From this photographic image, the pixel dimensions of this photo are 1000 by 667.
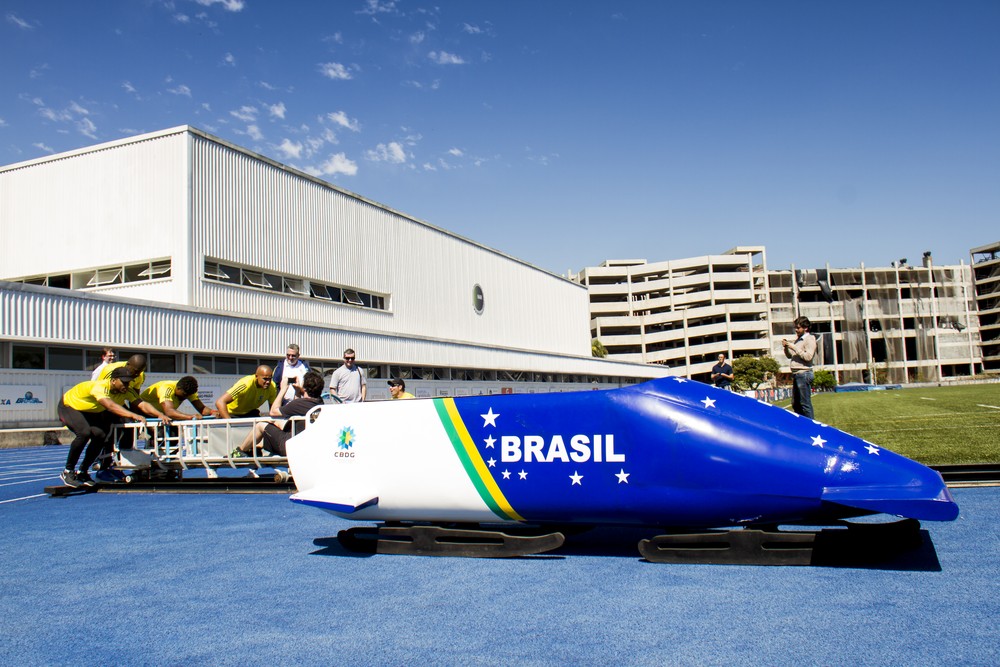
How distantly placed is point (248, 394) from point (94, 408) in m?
2.06

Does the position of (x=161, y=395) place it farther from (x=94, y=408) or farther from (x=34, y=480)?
(x=34, y=480)

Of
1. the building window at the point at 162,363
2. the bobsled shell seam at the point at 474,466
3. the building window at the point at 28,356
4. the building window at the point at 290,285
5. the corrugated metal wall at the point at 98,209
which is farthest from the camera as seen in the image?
the building window at the point at 290,285

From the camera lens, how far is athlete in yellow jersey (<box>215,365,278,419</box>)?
10.3 m

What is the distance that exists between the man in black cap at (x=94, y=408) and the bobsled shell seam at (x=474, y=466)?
613 cm

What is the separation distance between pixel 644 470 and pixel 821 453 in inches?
46.7

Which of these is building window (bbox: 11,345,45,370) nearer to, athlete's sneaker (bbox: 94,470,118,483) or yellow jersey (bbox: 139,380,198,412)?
athlete's sneaker (bbox: 94,470,118,483)

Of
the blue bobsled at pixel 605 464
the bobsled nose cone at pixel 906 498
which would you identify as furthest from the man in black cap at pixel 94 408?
the bobsled nose cone at pixel 906 498

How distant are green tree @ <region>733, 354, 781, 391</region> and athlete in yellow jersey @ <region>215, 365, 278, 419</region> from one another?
95.6m

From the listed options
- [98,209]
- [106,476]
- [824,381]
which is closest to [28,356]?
[98,209]

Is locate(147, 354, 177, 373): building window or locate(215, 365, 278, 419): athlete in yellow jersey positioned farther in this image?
locate(147, 354, 177, 373): building window

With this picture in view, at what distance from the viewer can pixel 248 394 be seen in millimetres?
10500

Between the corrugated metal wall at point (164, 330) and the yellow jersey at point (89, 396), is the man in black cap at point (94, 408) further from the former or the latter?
the corrugated metal wall at point (164, 330)

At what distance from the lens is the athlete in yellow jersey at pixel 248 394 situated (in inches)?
406

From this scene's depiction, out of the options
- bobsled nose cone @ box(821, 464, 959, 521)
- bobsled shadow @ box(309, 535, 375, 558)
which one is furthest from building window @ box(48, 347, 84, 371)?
bobsled nose cone @ box(821, 464, 959, 521)
